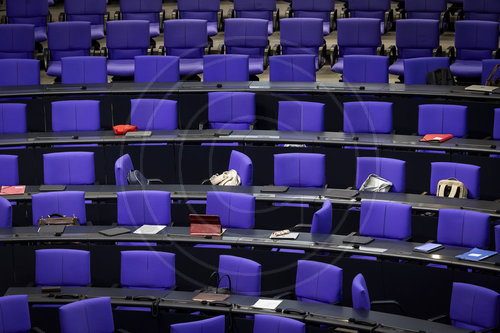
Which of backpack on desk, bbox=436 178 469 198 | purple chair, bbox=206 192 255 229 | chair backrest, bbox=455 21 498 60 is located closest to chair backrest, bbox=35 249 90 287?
purple chair, bbox=206 192 255 229

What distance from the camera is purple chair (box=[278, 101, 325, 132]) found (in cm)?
962

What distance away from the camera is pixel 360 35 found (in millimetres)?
11383

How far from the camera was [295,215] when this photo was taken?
8.54 m

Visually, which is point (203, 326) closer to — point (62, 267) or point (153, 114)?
point (62, 267)

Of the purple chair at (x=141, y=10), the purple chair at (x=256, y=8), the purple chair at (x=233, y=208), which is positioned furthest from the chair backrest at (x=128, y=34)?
the purple chair at (x=233, y=208)

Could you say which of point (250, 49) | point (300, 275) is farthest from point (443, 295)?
point (250, 49)

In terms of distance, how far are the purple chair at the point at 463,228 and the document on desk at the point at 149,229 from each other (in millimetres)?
2464

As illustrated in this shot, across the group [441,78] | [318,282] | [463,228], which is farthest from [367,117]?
[318,282]

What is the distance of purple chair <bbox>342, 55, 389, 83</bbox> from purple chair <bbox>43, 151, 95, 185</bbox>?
11.0 ft

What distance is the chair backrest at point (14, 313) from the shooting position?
6770 millimetres

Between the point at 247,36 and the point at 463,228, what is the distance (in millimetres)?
4912

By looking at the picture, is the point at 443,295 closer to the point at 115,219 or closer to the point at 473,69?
the point at 115,219

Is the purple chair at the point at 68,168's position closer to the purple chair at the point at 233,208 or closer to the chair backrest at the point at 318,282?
the purple chair at the point at 233,208

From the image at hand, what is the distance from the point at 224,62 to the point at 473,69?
3079mm
